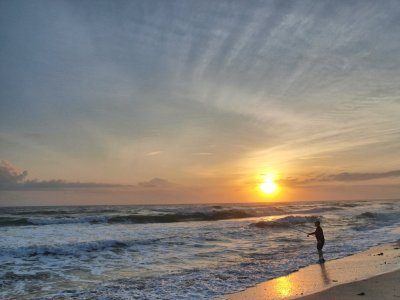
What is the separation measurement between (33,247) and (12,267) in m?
3.97

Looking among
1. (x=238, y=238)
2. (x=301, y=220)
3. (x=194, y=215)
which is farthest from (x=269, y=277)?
(x=194, y=215)

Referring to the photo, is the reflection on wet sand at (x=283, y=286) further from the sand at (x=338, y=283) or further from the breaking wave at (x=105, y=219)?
the breaking wave at (x=105, y=219)

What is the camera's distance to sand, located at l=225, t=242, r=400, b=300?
29.5ft

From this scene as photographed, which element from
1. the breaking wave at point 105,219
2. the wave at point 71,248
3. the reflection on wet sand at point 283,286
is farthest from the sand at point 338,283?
the breaking wave at point 105,219

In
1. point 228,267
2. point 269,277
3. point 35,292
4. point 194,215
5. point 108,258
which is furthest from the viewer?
point 194,215

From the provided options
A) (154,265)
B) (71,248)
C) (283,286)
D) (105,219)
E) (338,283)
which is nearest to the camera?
(338,283)

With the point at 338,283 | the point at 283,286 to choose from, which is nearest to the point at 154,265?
the point at 283,286

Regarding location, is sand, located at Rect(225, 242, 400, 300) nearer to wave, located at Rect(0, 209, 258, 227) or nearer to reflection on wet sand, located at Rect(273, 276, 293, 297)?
reflection on wet sand, located at Rect(273, 276, 293, 297)

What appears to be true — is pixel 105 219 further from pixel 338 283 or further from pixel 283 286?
pixel 338 283

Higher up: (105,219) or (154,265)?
(105,219)

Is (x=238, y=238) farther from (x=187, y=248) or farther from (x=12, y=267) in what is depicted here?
(x=12, y=267)

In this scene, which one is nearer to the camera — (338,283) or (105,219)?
(338,283)

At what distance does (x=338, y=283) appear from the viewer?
1030cm

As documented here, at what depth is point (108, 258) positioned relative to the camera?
53.9 feet
